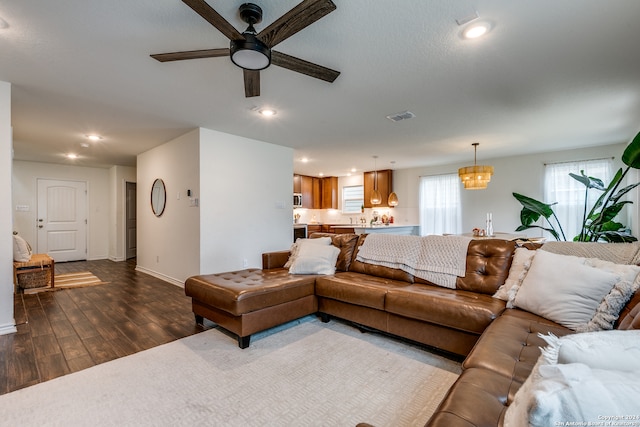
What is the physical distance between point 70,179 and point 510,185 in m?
10.2

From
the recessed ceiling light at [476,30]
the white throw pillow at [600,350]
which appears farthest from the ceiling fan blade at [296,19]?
the white throw pillow at [600,350]

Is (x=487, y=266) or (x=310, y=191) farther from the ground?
(x=310, y=191)

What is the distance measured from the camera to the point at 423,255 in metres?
2.95

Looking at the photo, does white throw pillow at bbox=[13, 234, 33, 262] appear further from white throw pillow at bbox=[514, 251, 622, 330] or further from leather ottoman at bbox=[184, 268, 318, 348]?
white throw pillow at bbox=[514, 251, 622, 330]

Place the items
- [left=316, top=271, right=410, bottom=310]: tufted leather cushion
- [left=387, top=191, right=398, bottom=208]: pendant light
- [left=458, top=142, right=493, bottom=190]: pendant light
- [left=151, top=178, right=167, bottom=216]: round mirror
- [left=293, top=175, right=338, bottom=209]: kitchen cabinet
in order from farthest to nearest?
[left=293, top=175, right=338, bottom=209]: kitchen cabinet < [left=387, top=191, right=398, bottom=208]: pendant light < [left=151, top=178, right=167, bottom=216]: round mirror < [left=458, top=142, right=493, bottom=190]: pendant light < [left=316, top=271, right=410, bottom=310]: tufted leather cushion

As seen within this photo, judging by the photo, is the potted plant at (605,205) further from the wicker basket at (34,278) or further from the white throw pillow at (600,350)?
the wicker basket at (34,278)

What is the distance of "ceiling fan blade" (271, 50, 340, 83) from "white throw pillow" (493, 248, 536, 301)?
6.80 feet

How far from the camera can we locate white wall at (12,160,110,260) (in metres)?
6.48

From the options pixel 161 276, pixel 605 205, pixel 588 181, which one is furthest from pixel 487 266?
pixel 161 276

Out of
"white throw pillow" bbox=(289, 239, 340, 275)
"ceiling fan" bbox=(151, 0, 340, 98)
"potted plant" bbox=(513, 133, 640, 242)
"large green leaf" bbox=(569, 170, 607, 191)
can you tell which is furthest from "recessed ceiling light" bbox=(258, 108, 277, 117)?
"large green leaf" bbox=(569, 170, 607, 191)

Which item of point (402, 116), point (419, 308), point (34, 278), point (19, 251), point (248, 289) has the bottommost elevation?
point (34, 278)

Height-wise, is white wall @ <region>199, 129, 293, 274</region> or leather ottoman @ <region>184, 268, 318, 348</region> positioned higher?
white wall @ <region>199, 129, 293, 274</region>

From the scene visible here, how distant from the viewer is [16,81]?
2787 mm

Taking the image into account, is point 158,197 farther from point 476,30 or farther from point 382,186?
point 382,186
